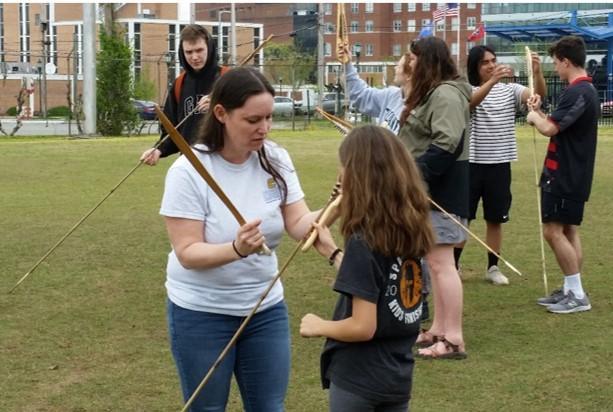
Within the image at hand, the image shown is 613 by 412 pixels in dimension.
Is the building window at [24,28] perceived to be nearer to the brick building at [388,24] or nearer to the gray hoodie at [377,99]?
the brick building at [388,24]

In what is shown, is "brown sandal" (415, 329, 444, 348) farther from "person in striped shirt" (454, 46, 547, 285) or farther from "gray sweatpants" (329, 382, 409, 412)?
"gray sweatpants" (329, 382, 409, 412)

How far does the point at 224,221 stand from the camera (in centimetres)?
347

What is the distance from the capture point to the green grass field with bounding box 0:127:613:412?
17.1ft

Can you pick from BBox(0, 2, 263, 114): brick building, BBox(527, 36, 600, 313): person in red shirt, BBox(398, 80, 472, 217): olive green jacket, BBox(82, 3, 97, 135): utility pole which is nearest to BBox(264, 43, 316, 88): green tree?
BBox(0, 2, 263, 114): brick building

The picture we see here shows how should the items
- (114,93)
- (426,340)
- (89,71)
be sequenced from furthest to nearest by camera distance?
(114,93) → (89,71) → (426,340)

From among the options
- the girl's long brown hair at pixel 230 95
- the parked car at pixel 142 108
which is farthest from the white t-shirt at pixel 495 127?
the parked car at pixel 142 108

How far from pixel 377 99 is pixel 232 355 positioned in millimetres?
3332

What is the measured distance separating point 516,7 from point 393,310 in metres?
91.8

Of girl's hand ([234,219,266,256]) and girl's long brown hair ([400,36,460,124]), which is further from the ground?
girl's long brown hair ([400,36,460,124])

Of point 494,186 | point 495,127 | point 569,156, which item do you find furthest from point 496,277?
point 569,156

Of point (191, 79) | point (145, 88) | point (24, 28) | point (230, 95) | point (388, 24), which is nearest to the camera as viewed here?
point (230, 95)

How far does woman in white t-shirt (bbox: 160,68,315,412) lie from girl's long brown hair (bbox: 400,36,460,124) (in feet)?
7.21

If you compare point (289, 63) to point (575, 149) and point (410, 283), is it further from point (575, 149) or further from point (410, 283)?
point (410, 283)

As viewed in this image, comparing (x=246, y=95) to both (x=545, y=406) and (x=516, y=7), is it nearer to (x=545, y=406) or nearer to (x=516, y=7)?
(x=545, y=406)
